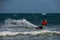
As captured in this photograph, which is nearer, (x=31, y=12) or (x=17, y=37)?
(x=17, y=37)

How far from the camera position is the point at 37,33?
59.3ft

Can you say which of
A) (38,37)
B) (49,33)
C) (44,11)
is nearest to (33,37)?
(38,37)

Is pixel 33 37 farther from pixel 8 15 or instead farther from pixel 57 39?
pixel 8 15

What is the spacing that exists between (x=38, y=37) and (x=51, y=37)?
805 millimetres

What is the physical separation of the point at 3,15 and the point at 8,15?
2.43 ft

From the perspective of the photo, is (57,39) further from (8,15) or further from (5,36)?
(8,15)

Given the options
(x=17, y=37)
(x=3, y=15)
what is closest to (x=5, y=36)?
(x=17, y=37)

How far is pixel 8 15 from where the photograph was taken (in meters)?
42.1

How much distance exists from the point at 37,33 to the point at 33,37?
0.89 meters

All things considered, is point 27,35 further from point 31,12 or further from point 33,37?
point 31,12

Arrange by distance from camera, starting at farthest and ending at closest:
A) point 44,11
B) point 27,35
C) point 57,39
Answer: point 44,11
point 27,35
point 57,39

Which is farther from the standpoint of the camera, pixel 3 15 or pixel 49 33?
pixel 3 15

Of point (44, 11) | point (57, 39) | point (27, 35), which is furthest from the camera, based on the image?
point (44, 11)

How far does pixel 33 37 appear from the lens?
17.2m
